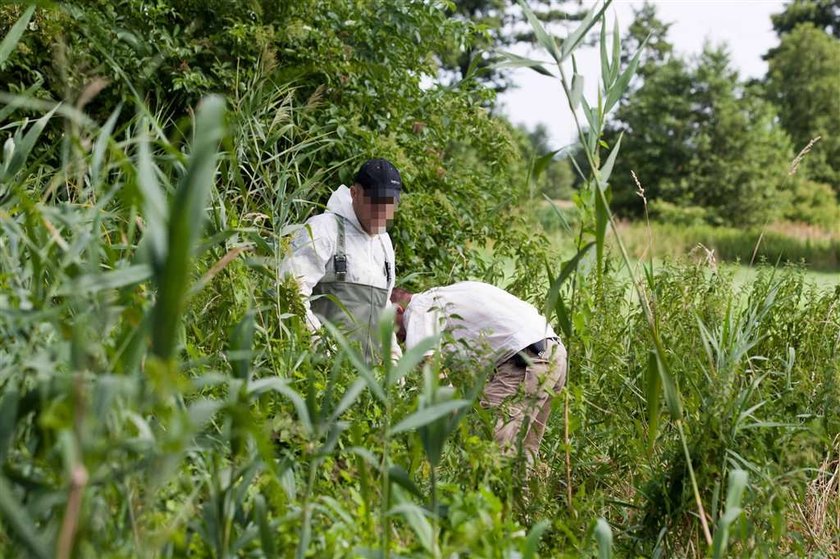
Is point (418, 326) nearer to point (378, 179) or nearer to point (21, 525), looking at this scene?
point (378, 179)

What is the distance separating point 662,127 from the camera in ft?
108

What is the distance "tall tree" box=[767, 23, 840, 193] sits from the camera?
35625mm

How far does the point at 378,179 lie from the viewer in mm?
4156

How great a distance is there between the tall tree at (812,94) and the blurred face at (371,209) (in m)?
33.5

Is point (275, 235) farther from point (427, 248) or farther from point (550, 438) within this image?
point (427, 248)

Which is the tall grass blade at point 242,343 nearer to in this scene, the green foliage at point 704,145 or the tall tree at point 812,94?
the green foliage at point 704,145

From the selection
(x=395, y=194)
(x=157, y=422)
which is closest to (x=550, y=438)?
(x=395, y=194)

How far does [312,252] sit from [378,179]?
1.45 feet

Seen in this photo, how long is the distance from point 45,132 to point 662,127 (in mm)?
29860

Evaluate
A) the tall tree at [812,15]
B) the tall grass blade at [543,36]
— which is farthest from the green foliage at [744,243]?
the tall tree at [812,15]

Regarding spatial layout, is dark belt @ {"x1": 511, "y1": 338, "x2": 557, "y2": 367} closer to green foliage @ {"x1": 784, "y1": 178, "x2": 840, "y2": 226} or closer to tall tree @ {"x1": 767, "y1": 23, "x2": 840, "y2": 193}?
green foliage @ {"x1": 784, "y1": 178, "x2": 840, "y2": 226}

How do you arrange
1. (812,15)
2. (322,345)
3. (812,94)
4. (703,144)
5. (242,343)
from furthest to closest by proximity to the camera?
1. (812,15)
2. (812,94)
3. (703,144)
4. (322,345)
5. (242,343)

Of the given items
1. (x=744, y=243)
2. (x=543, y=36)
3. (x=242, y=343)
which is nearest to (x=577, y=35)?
(x=543, y=36)

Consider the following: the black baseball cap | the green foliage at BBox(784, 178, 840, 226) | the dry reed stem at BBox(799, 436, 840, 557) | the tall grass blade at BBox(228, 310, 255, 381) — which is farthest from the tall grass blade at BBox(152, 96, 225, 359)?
the green foliage at BBox(784, 178, 840, 226)
